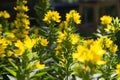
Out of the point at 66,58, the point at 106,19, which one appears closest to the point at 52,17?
the point at 106,19

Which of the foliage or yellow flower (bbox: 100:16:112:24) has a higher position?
yellow flower (bbox: 100:16:112:24)

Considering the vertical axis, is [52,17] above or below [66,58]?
above

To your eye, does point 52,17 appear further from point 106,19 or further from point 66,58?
Answer: point 66,58

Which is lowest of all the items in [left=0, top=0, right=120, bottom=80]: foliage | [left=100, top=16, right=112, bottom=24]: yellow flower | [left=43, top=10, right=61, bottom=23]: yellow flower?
[left=0, top=0, right=120, bottom=80]: foliage

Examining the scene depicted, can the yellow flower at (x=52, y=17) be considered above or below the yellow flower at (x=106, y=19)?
above

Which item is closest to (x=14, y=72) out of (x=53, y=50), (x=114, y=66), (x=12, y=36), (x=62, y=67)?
(x=62, y=67)

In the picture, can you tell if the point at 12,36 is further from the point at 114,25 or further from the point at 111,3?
the point at 111,3

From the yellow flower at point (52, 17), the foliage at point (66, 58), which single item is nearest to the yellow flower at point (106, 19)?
the foliage at point (66, 58)

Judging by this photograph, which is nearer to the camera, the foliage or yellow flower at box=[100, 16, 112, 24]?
the foliage

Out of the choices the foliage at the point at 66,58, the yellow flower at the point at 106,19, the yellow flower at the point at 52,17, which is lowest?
the foliage at the point at 66,58

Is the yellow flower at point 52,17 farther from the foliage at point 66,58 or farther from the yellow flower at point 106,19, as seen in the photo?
the yellow flower at point 106,19

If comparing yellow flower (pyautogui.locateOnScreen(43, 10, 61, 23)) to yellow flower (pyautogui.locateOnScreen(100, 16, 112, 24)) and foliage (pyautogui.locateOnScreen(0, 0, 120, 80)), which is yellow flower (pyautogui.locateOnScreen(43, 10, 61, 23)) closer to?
foliage (pyautogui.locateOnScreen(0, 0, 120, 80))

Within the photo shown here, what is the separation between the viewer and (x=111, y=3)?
11.0 meters

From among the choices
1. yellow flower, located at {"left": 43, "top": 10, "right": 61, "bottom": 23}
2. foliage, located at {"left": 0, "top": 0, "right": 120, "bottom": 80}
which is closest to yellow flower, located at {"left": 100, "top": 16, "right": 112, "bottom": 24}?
foliage, located at {"left": 0, "top": 0, "right": 120, "bottom": 80}
